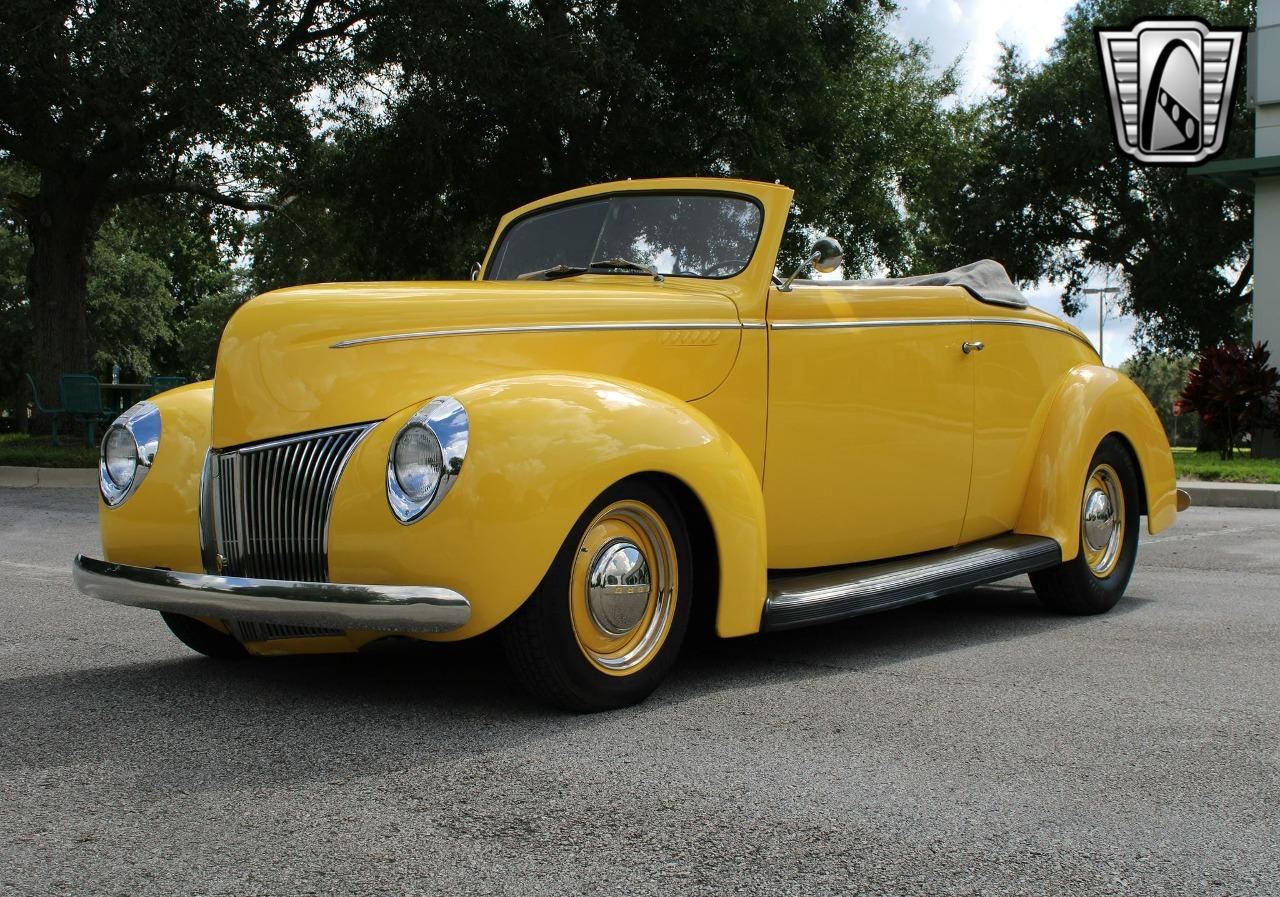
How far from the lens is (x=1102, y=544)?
6.13m

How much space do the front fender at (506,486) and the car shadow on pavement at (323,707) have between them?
379mm

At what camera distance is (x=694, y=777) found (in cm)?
324

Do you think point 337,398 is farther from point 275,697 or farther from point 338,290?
point 275,697

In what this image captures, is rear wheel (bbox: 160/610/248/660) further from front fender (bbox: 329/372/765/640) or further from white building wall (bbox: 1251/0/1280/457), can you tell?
white building wall (bbox: 1251/0/1280/457)

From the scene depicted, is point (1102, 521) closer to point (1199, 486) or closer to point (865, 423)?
point (865, 423)

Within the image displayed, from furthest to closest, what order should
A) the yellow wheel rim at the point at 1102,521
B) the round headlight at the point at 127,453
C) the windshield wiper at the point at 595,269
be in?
the yellow wheel rim at the point at 1102,521 < the windshield wiper at the point at 595,269 < the round headlight at the point at 127,453

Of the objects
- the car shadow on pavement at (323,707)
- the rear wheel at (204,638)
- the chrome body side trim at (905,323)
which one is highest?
the chrome body side trim at (905,323)

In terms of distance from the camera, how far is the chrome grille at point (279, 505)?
3727mm

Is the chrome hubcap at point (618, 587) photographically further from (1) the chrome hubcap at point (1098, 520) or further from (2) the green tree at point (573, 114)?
(2) the green tree at point (573, 114)

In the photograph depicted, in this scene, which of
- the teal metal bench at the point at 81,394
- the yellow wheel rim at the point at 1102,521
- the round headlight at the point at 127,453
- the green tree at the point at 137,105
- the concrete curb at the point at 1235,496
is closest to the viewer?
the round headlight at the point at 127,453

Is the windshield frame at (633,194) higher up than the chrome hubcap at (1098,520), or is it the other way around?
the windshield frame at (633,194)

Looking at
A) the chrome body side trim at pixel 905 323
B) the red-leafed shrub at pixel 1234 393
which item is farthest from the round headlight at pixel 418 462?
the red-leafed shrub at pixel 1234 393

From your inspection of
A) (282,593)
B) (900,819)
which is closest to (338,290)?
(282,593)

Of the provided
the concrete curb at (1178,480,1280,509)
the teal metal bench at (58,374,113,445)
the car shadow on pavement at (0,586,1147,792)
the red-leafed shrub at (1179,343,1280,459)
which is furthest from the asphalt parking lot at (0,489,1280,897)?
the red-leafed shrub at (1179,343,1280,459)
